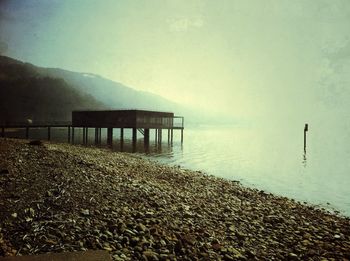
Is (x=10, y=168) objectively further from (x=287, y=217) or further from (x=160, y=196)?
(x=287, y=217)

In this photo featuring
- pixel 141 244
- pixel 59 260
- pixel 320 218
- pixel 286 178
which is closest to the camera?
pixel 59 260

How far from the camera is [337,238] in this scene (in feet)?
35.3

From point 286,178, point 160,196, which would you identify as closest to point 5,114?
point 286,178

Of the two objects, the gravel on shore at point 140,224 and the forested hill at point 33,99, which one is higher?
the forested hill at point 33,99

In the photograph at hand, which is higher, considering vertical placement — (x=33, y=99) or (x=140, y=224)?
(x=33, y=99)

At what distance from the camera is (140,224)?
340 inches

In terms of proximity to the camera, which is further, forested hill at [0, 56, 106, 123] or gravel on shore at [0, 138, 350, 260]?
forested hill at [0, 56, 106, 123]

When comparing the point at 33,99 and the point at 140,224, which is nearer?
the point at 140,224

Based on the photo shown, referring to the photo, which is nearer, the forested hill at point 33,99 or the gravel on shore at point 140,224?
the gravel on shore at point 140,224

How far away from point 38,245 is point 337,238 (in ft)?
33.4

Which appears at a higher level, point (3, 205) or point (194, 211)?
point (3, 205)

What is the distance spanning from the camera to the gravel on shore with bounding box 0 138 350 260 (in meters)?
7.25

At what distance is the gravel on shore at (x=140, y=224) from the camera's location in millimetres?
7246

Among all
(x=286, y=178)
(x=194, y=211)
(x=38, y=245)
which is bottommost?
(x=286, y=178)
